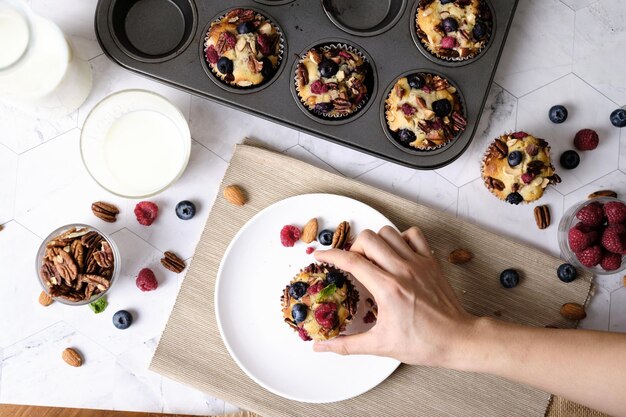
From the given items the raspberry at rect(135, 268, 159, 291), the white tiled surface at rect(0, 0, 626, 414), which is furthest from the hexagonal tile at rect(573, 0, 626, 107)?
the raspberry at rect(135, 268, 159, 291)

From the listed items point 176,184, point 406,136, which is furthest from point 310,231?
point 176,184

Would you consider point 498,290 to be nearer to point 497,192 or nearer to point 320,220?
point 497,192

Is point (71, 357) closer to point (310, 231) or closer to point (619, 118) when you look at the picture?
point (310, 231)

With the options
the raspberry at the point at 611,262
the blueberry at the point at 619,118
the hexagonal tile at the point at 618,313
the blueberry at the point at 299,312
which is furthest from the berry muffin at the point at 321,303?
the blueberry at the point at 619,118

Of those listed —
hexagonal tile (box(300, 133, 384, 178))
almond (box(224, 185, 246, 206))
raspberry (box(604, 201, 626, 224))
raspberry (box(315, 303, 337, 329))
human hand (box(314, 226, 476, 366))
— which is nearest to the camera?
human hand (box(314, 226, 476, 366))

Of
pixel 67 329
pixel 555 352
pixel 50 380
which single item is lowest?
pixel 50 380

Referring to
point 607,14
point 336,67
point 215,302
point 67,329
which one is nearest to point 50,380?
point 67,329

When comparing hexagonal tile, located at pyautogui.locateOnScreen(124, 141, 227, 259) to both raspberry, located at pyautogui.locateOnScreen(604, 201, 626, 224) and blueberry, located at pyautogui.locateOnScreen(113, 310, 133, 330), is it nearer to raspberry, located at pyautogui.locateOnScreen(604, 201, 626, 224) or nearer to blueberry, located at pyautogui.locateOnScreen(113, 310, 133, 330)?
blueberry, located at pyautogui.locateOnScreen(113, 310, 133, 330)
